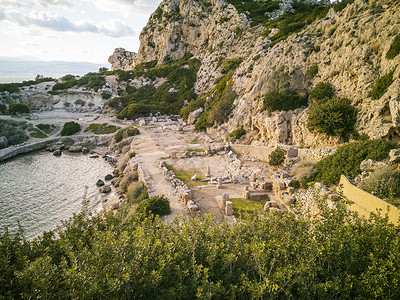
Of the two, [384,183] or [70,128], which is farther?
[70,128]

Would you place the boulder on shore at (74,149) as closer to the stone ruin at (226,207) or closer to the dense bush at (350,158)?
the stone ruin at (226,207)

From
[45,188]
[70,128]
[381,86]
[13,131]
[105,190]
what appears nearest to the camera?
[381,86]

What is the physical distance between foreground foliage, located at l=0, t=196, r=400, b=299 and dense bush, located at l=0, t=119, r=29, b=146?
1617 inches

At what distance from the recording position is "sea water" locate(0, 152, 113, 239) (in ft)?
64.6

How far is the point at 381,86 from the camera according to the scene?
58.8 feet

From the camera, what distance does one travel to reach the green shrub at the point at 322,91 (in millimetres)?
22781

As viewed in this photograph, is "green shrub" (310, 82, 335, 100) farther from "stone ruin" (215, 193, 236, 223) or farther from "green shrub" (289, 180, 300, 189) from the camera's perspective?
"stone ruin" (215, 193, 236, 223)

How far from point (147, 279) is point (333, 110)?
776 inches

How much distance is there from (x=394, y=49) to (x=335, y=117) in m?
6.37

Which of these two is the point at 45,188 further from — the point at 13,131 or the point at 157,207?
the point at 13,131

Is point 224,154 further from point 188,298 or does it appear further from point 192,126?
point 188,298

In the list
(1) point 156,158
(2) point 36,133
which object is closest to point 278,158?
(1) point 156,158

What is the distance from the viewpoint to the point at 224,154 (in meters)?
29.0

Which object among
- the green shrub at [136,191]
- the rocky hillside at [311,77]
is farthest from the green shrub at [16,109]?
the green shrub at [136,191]
